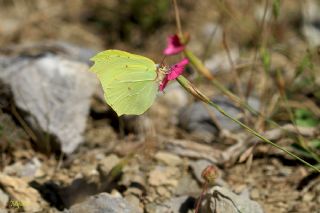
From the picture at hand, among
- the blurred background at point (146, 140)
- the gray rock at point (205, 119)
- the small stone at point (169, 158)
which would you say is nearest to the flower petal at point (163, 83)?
the blurred background at point (146, 140)

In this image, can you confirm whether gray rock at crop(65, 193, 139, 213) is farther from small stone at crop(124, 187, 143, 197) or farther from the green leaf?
the green leaf

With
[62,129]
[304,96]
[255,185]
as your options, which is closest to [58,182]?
[62,129]

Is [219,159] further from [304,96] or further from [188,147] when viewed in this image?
[304,96]

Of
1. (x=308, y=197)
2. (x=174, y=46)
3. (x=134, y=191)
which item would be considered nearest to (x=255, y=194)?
(x=308, y=197)

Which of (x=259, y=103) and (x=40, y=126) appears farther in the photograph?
(x=259, y=103)

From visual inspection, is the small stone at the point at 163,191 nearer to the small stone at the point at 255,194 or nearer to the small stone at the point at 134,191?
the small stone at the point at 134,191
